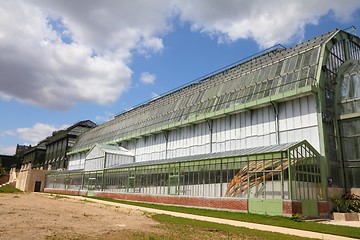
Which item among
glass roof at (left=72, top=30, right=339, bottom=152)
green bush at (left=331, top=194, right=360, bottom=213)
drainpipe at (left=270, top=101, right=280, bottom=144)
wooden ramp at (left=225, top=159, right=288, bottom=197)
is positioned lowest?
Answer: green bush at (left=331, top=194, right=360, bottom=213)

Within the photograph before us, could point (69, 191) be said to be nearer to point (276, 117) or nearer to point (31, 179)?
point (31, 179)

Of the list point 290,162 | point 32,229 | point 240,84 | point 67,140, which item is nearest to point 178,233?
point 32,229

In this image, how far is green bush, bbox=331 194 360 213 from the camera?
26.6 meters

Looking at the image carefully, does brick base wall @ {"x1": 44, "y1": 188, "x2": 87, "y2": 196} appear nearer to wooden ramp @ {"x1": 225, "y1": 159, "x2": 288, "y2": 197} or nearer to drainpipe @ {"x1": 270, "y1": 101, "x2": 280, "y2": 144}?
wooden ramp @ {"x1": 225, "y1": 159, "x2": 288, "y2": 197}

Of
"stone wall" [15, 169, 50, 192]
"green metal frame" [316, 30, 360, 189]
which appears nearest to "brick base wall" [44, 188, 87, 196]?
"stone wall" [15, 169, 50, 192]

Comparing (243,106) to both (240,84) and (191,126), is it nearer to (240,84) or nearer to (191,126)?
(240,84)

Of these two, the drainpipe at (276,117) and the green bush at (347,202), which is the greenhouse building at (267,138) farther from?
the green bush at (347,202)

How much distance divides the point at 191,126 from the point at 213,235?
97.8 feet

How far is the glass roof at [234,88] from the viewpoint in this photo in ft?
107

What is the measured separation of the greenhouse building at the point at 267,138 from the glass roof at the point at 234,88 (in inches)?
6.0

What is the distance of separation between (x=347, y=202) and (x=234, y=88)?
18.6 metres

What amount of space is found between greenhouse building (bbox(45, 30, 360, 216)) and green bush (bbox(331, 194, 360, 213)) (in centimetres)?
82

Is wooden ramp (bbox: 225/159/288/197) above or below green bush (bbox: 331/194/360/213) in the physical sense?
above

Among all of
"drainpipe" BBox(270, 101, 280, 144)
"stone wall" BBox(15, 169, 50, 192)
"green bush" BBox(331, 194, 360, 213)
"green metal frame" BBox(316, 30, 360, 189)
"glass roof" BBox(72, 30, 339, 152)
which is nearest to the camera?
"green bush" BBox(331, 194, 360, 213)
